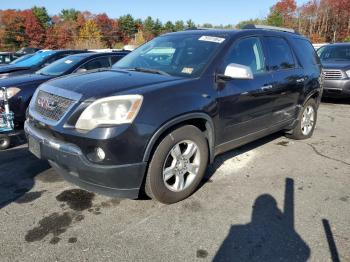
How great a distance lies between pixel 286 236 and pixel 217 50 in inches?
83.2

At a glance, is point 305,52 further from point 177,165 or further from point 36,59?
point 36,59

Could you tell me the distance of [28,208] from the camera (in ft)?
11.8

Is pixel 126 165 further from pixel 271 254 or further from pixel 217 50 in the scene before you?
pixel 217 50

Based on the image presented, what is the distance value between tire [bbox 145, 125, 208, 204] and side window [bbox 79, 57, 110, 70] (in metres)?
4.08

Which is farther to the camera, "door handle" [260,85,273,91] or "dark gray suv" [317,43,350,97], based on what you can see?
"dark gray suv" [317,43,350,97]

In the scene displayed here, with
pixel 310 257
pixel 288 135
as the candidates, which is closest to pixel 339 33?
pixel 288 135

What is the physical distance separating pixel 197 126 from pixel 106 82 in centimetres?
107

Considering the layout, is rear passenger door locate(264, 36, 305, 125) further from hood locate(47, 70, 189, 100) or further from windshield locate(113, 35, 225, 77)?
hood locate(47, 70, 189, 100)

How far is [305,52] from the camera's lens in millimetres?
5918

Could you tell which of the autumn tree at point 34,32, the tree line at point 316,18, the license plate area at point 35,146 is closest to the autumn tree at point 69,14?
the autumn tree at point 34,32

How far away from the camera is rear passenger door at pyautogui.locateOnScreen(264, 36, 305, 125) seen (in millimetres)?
4856

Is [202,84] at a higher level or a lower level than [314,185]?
higher

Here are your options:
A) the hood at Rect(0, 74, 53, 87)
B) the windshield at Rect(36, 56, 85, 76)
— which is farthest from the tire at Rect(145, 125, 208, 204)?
the windshield at Rect(36, 56, 85, 76)

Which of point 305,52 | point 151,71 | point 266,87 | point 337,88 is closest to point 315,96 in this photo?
point 305,52
